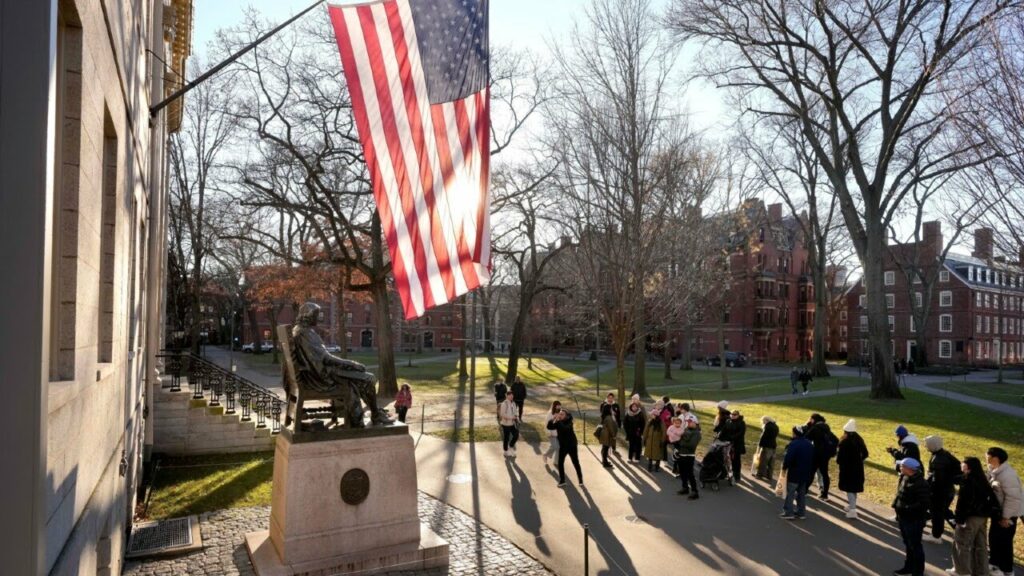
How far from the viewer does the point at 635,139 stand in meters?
20.1

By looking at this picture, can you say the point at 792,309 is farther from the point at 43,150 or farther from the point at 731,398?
the point at 43,150

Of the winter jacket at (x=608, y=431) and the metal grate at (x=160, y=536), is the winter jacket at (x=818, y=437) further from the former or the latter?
the metal grate at (x=160, y=536)

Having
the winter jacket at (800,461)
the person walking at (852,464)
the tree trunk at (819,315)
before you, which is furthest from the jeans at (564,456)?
the tree trunk at (819,315)

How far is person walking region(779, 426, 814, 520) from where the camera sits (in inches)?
466

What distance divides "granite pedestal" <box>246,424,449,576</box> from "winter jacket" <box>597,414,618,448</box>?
6.95 metres

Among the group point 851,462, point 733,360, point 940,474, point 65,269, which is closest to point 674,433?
point 851,462

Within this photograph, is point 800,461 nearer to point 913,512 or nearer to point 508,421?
point 913,512

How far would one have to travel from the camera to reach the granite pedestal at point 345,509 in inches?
351

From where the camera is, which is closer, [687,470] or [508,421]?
[687,470]

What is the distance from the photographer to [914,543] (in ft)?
29.5

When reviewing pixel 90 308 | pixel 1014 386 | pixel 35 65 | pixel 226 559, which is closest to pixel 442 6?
pixel 90 308

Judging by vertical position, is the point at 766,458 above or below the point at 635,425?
below

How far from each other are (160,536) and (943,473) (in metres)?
12.5

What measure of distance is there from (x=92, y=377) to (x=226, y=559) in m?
5.99
